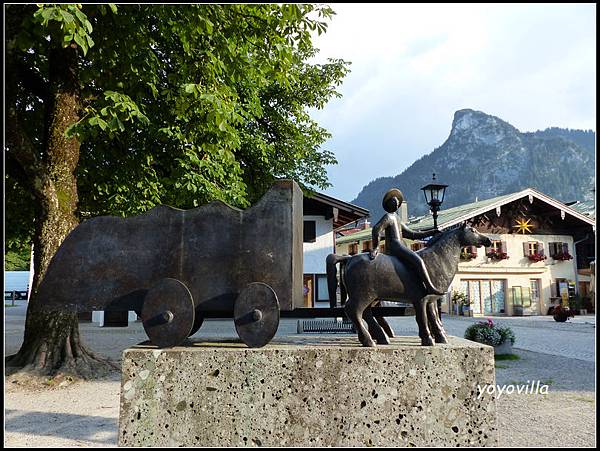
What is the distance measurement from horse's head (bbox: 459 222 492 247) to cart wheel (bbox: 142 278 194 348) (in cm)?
244

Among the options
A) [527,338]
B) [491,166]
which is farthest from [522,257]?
[491,166]

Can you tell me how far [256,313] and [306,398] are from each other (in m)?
0.78

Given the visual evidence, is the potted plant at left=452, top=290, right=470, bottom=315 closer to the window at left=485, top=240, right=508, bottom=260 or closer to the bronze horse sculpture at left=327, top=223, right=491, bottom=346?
the window at left=485, top=240, right=508, bottom=260

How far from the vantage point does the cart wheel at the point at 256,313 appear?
157 inches

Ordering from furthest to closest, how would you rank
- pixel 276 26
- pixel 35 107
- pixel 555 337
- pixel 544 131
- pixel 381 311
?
pixel 544 131 → pixel 555 337 → pixel 35 107 → pixel 276 26 → pixel 381 311

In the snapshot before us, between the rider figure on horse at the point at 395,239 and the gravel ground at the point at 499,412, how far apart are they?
217 centimetres

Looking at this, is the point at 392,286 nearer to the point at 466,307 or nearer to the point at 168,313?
the point at 168,313

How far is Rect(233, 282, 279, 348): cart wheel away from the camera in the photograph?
3.98 meters

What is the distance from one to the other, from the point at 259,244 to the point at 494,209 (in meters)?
27.0

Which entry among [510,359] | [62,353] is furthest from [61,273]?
[510,359]

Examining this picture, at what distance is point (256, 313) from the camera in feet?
13.0

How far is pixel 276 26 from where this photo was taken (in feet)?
26.6

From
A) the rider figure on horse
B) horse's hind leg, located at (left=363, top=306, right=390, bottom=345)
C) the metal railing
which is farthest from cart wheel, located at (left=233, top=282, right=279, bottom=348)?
the metal railing

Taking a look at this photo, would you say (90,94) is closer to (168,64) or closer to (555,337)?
(168,64)
